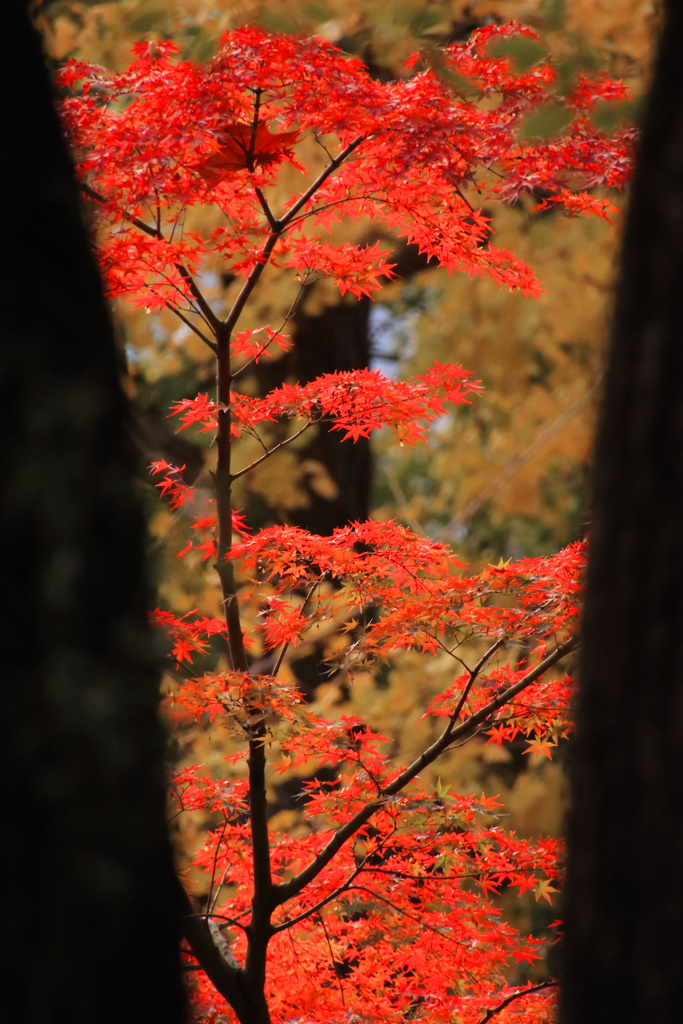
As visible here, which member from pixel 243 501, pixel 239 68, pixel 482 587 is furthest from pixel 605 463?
pixel 243 501

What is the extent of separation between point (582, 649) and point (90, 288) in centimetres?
86

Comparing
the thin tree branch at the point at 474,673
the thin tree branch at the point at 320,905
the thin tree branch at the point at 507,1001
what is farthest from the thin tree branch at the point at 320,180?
the thin tree branch at the point at 507,1001

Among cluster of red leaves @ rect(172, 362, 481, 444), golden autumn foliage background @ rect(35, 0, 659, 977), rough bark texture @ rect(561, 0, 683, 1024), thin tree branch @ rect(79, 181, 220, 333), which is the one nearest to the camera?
rough bark texture @ rect(561, 0, 683, 1024)

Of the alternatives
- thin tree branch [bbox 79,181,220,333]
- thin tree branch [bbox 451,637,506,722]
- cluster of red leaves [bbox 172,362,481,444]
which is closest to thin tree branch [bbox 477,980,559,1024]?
thin tree branch [bbox 451,637,506,722]

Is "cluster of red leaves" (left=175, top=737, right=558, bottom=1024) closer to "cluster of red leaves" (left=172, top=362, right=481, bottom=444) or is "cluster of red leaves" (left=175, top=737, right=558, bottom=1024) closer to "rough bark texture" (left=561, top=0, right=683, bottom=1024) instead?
"cluster of red leaves" (left=172, top=362, right=481, bottom=444)

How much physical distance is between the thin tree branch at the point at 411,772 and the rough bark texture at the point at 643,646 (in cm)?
168

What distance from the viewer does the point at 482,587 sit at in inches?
114

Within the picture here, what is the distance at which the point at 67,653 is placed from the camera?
3.84ft

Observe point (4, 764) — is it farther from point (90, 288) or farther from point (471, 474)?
point (471, 474)

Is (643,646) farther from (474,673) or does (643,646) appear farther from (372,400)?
(372,400)

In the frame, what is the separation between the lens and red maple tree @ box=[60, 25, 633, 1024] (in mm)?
2711

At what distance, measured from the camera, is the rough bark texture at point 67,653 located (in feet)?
3.77

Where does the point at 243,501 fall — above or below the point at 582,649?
above

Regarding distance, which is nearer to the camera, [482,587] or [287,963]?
[482,587]
